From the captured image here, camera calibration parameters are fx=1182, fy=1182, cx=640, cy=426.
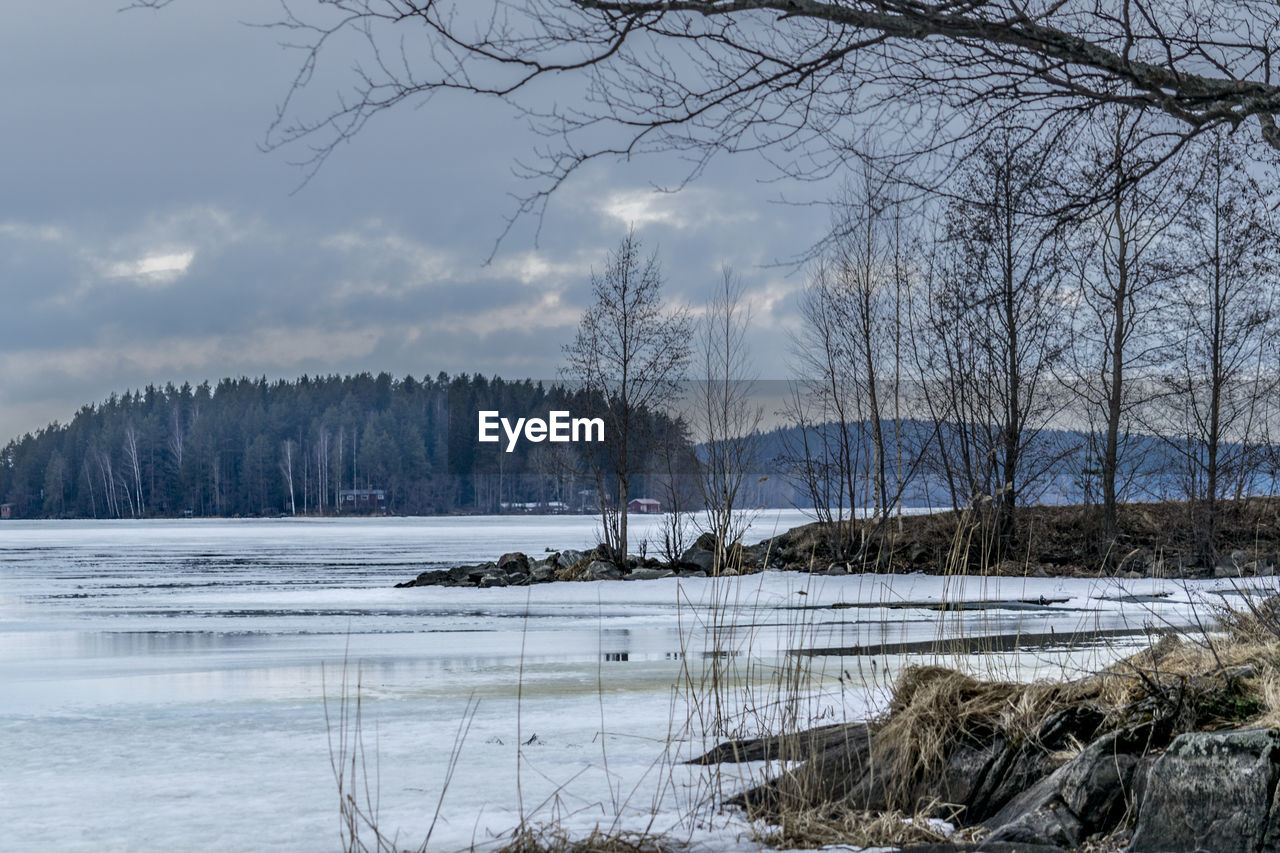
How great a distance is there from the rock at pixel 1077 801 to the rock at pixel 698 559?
17319 mm

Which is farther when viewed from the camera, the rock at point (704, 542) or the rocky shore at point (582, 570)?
the rock at point (704, 542)

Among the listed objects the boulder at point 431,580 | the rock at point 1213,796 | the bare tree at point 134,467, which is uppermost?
the bare tree at point 134,467

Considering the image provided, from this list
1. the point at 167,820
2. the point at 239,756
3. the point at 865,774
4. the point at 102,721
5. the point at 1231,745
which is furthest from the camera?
the point at 102,721

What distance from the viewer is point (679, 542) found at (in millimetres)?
22344

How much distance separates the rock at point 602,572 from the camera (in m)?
21.1

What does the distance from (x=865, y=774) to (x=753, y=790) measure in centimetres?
53

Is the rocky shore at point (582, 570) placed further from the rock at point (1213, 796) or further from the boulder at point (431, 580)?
the rock at point (1213, 796)

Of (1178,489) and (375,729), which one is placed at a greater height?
(1178,489)

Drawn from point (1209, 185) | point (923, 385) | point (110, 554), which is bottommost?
point (110, 554)

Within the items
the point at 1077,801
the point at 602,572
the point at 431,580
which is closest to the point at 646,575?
the point at 602,572

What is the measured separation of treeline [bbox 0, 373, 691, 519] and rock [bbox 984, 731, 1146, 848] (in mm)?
91197

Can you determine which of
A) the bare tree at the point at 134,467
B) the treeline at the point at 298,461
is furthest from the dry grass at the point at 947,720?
the bare tree at the point at 134,467

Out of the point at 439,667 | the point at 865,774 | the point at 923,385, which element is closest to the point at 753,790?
the point at 865,774

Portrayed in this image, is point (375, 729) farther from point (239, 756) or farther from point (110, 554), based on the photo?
point (110, 554)
